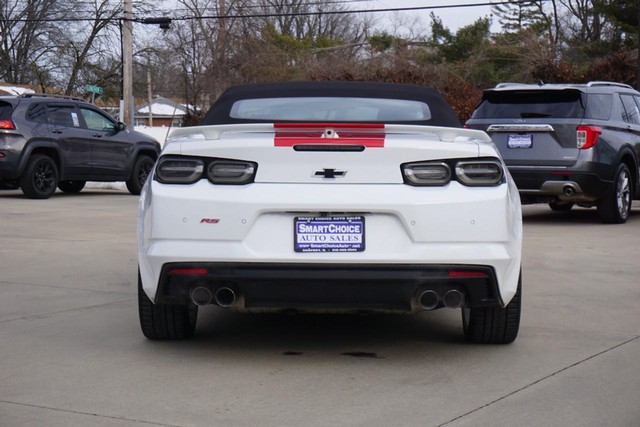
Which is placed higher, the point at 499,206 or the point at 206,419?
the point at 499,206

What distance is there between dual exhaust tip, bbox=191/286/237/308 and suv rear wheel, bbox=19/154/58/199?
1243 cm

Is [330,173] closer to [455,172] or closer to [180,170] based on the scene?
[455,172]

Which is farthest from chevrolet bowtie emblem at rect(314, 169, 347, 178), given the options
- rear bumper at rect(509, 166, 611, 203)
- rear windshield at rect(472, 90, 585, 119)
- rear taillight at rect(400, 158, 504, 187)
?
rear windshield at rect(472, 90, 585, 119)

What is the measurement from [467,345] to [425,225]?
1074 mm

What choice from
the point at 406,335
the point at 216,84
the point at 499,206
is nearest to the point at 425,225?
the point at 499,206

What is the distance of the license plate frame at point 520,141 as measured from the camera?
12889 mm

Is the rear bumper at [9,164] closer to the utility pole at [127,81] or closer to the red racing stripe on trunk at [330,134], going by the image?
the red racing stripe on trunk at [330,134]

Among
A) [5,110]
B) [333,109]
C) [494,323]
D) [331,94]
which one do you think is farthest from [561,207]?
[494,323]

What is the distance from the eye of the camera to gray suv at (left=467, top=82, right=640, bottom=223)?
12.7 meters

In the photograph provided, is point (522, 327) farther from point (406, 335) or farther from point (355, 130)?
point (355, 130)

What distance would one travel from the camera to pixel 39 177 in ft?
57.3

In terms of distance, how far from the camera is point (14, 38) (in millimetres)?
53625

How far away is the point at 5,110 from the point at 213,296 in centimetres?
1286

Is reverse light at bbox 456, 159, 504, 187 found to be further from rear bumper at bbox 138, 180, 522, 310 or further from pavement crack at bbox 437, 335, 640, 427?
pavement crack at bbox 437, 335, 640, 427
